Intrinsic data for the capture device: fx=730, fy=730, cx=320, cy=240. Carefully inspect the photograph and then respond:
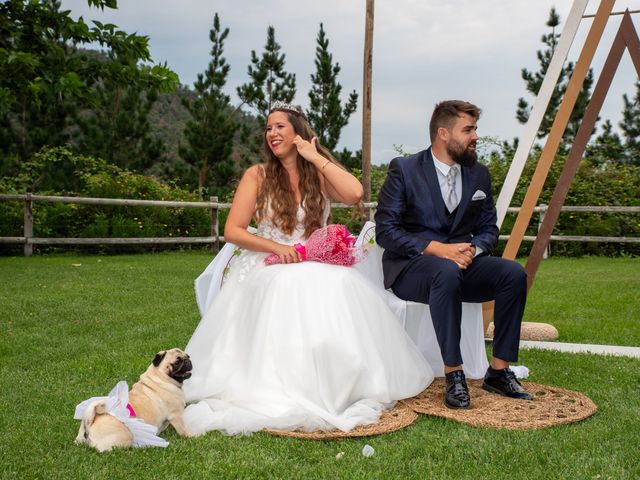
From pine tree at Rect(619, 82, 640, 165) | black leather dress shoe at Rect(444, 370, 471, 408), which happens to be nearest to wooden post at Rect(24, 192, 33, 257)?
black leather dress shoe at Rect(444, 370, 471, 408)

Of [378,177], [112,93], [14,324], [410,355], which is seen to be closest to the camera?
[410,355]

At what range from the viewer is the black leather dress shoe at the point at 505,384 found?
396 centimetres

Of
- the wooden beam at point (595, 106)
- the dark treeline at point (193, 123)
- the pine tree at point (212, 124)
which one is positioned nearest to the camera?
the wooden beam at point (595, 106)

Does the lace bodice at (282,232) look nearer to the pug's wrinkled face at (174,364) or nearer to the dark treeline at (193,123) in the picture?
the pug's wrinkled face at (174,364)

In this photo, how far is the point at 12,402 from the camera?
3.97 meters

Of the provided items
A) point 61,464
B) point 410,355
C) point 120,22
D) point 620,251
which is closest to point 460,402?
point 410,355

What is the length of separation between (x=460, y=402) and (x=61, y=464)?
6.40 feet

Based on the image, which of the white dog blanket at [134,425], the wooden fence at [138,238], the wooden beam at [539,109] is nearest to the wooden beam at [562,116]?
the wooden beam at [539,109]

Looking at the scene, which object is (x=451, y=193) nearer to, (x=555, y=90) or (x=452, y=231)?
(x=452, y=231)

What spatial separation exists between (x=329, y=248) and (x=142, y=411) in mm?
1331

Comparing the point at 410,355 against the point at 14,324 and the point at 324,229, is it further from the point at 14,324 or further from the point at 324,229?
the point at 14,324

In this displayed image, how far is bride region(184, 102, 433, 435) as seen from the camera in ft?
11.5

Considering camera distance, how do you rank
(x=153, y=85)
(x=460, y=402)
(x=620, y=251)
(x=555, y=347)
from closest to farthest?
(x=460, y=402), (x=555, y=347), (x=153, y=85), (x=620, y=251)

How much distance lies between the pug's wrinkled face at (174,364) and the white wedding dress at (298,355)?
0.27m
